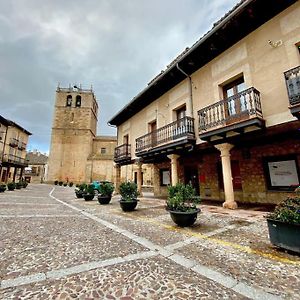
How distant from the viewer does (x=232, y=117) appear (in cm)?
715

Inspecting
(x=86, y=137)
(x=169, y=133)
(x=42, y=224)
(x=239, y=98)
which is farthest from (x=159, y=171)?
(x=86, y=137)

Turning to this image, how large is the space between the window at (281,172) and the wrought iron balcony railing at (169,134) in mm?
3716

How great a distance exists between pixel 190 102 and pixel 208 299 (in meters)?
8.76

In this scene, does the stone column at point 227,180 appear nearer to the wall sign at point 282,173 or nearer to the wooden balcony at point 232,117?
the wooden balcony at point 232,117

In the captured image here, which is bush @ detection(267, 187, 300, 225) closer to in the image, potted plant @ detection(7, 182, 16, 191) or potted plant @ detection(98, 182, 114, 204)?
potted plant @ detection(98, 182, 114, 204)

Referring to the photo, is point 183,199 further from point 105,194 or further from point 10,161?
point 10,161

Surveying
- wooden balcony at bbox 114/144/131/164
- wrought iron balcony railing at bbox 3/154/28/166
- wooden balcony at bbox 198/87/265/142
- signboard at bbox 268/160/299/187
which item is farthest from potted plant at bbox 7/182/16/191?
signboard at bbox 268/160/299/187

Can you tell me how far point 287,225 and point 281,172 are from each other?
6031 millimetres

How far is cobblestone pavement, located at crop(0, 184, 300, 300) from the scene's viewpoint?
2.11 metres

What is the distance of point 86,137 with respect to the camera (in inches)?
1502

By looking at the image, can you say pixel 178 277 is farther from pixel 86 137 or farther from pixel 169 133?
pixel 86 137

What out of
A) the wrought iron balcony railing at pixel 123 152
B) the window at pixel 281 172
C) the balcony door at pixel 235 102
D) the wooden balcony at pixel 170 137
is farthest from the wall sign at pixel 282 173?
the wrought iron balcony railing at pixel 123 152

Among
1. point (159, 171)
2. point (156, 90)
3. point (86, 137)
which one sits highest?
point (86, 137)

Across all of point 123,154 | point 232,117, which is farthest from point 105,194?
point 232,117
